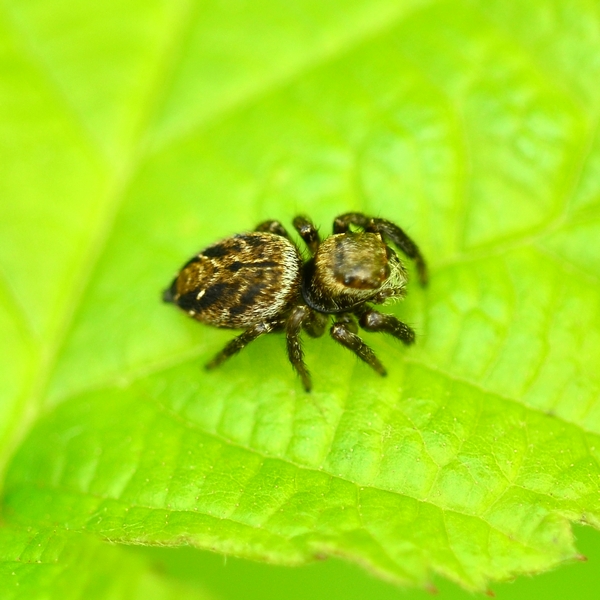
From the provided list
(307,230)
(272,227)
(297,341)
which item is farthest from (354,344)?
(272,227)

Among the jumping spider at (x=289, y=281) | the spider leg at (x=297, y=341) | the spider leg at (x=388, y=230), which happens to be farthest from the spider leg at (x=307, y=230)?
the spider leg at (x=297, y=341)

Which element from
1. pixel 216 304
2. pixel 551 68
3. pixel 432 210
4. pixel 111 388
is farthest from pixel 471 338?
pixel 111 388

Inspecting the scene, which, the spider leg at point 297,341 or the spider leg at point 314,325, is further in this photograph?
the spider leg at point 314,325

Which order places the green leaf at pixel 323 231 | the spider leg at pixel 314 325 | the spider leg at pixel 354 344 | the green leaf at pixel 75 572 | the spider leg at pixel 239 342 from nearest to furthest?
the green leaf at pixel 75 572 < the green leaf at pixel 323 231 < the spider leg at pixel 354 344 < the spider leg at pixel 239 342 < the spider leg at pixel 314 325

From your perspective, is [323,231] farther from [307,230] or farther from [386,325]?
[386,325]

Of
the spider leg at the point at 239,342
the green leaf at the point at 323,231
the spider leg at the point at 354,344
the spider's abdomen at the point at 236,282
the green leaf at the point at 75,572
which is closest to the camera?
the green leaf at the point at 75,572

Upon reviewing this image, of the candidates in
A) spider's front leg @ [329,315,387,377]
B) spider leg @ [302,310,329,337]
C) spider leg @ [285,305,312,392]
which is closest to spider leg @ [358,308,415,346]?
spider's front leg @ [329,315,387,377]

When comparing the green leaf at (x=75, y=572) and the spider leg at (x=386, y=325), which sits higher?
the spider leg at (x=386, y=325)

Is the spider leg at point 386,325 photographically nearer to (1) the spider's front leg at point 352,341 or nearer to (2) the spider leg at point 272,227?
(1) the spider's front leg at point 352,341

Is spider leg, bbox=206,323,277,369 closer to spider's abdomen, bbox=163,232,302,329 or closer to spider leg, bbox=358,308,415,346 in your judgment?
spider's abdomen, bbox=163,232,302,329
